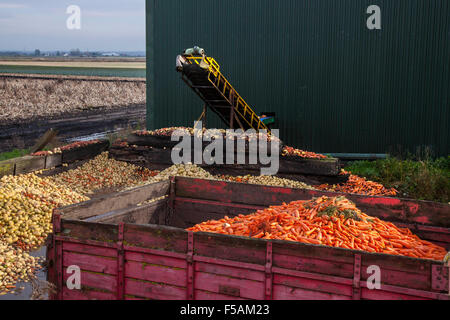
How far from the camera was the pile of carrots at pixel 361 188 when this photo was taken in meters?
14.3

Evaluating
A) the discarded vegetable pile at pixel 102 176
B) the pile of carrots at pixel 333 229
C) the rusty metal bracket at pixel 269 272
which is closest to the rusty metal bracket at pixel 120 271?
the pile of carrots at pixel 333 229

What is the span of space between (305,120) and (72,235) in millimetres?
14031

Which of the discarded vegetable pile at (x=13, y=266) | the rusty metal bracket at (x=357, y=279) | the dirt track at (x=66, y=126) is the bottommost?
the discarded vegetable pile at (x=13, y=266)

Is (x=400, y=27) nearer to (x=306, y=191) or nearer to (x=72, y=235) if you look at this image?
(x=306, y=191)

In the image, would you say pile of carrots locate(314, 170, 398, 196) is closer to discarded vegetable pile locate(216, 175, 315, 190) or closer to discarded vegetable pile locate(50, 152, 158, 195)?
discarded vegetable pile locate(216, 175, 315, 190)

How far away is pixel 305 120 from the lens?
1953 centimetres

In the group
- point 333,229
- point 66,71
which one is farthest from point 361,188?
point 66,71

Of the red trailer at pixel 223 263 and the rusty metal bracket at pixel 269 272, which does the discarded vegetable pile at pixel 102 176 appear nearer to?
the red trailer at pixel 223 263

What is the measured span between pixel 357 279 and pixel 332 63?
14.9 meters

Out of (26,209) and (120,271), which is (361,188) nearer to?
(26,209)

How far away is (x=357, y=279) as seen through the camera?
207 inches

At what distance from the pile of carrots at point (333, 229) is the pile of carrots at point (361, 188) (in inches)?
266

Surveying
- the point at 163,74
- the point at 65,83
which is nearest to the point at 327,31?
the point at 163,74

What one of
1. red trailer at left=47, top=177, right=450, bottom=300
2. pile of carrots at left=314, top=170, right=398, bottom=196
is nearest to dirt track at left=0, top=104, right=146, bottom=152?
pile of carrots at left=314, top=170, right=398, bottom=196
